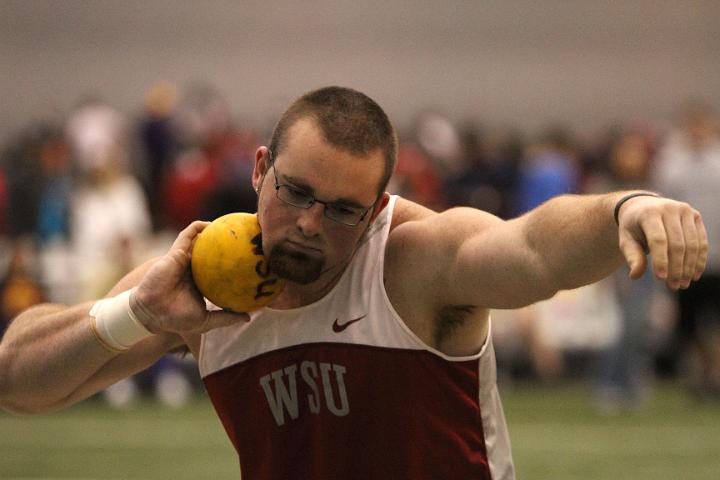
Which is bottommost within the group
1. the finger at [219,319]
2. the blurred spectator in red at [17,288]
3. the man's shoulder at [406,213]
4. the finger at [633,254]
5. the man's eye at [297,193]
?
the blurred spectator in red at [17,288]

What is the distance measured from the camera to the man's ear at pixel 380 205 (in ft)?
12.7

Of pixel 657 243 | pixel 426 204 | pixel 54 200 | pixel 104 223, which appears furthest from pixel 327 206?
pixel 54 200

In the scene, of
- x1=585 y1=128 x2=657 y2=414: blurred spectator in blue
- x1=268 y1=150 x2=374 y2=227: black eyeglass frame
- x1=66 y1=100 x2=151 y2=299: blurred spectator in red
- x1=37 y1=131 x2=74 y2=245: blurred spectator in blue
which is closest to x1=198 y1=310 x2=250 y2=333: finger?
x1=268 y1=150 x2=374 y2=227: black eyeglass frame

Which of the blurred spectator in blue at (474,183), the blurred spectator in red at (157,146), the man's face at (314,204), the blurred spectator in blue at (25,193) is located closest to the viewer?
the man's face at (314,204)

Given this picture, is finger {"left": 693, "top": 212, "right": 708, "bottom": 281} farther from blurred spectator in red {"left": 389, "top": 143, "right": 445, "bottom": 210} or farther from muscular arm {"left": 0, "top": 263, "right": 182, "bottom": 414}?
blurred spectator in red {"left": 389, "top": 143, "right": 445, "bottom": 210}

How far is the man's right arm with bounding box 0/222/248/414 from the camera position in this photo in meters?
3.86

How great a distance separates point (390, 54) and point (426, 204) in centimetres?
755

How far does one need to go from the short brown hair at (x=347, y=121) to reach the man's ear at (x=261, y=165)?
0.23 ft

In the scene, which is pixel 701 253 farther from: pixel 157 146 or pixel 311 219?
pixel 157 146

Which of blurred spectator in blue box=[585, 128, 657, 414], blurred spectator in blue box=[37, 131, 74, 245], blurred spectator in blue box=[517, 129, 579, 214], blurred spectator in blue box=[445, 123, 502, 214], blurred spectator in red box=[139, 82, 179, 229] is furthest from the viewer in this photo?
blurred spectator in red box=[139, 82, 179, 229]

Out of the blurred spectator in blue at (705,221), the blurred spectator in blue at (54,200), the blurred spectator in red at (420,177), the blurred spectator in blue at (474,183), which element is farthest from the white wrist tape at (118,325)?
the blurred spectator in blue at (474,183)

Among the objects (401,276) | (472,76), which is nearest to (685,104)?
(472,76)

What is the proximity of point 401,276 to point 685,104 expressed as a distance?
59.2ft

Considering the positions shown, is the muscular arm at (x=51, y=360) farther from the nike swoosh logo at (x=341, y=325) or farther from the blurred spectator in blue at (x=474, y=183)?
the blurred spectator in blue at (x=474, y=183)
